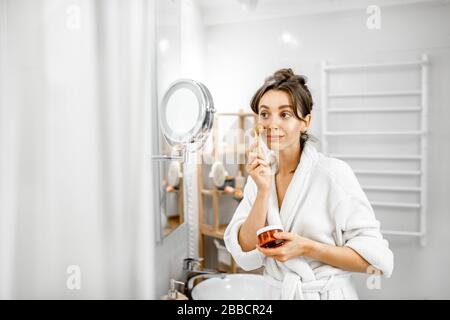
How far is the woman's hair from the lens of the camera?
32.8 inches

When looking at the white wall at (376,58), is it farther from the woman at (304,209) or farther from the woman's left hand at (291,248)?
the woman's left hand at (291,248)

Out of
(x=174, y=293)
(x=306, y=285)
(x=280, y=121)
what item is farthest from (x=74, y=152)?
(x=306, y=285)

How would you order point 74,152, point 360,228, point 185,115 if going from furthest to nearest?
point 74,152, point 185,115, point 360,228

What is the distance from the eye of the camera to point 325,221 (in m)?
0.83

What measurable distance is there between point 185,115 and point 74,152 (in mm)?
358

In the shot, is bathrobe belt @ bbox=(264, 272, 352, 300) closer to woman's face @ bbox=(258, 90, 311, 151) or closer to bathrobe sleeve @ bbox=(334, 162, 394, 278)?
bathrobe sleeve @ bbox=(334, 162, 394, 278)

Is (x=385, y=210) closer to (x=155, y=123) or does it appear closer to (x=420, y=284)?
(x=420, y=284)

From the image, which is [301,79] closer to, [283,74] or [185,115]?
[283,74]

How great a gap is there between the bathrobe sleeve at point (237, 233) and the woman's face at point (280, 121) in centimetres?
11

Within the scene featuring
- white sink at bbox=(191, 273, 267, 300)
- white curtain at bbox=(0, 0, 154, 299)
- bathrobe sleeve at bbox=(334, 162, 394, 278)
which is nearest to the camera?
bathrobe sleeve at bbox=(334, 162, 394, 278)

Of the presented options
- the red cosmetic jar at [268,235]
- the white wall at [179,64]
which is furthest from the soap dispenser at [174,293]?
the red cosmetic jar at [268,235]

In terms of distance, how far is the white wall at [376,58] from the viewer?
2.72ft

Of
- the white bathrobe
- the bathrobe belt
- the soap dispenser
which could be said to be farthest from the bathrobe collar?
the soap dispenser

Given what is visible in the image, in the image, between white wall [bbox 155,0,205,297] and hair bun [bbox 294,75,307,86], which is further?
white wall [bbox 155,0,205,297]
